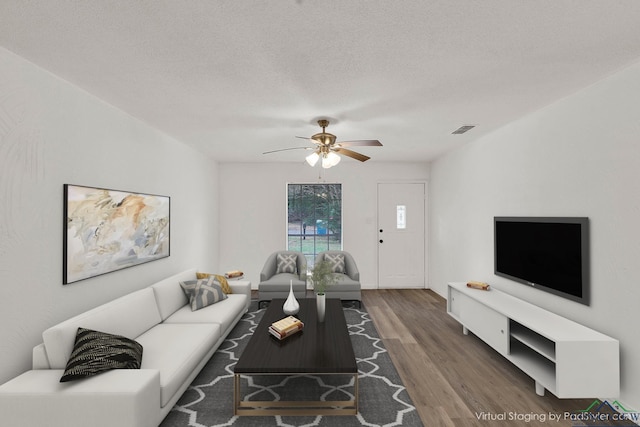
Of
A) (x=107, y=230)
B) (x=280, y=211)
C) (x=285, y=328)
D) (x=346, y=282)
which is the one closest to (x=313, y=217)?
(x=280, y=211)

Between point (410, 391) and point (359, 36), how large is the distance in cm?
274

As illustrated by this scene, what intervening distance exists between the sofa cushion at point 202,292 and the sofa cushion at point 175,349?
0.46 m

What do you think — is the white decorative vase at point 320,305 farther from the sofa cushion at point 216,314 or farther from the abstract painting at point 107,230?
the abstract painting at point 107,230

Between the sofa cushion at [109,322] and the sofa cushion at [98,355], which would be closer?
the sofa cushion at [98,355]

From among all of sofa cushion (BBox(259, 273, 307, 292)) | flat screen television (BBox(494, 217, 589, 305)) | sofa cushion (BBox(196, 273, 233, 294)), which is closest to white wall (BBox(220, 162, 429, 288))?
sofa cushion (BBox(259, 273, 307, 292))

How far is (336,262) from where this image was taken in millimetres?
4922

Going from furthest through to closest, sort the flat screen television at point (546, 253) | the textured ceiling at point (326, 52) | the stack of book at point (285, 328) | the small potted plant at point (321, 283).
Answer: the small potted plant at point (321, 283)
the stack of book at point (285, 328)
the flat screen television at point (546, 253)
the textured ceiling at point (326, 52)

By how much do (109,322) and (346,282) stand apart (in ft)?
10.1

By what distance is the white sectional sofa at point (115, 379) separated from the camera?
1.62 meters

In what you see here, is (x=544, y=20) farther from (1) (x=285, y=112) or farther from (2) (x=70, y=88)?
(2) (x=70, y=88)

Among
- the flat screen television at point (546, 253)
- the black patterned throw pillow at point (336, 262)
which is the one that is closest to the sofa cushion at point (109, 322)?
the black patterned throw pillow at point (336, 262)

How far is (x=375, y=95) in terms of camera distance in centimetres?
247

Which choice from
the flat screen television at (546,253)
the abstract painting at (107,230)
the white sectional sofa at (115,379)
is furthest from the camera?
the flat screen television at (546,253)

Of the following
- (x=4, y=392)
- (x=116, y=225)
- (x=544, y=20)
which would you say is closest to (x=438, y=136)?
(x=544, y=20)
